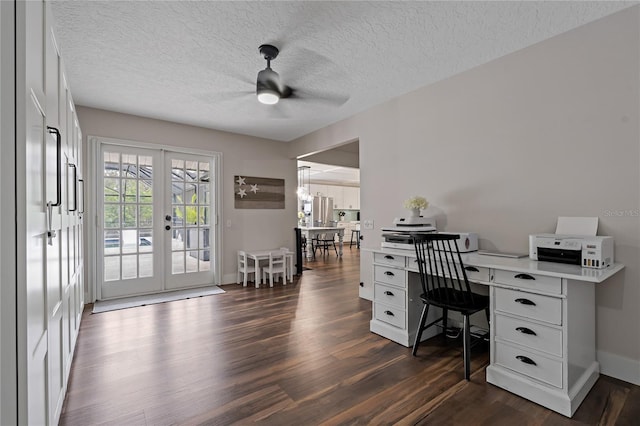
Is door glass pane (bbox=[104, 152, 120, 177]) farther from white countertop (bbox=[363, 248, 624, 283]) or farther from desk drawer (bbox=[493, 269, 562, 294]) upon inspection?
desk drawer (bbox=[493, 269, 562, 294])

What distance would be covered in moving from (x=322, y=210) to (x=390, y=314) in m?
8.10

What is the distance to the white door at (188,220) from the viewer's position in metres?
4.52

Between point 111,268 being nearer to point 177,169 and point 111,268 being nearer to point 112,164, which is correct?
point 112,164

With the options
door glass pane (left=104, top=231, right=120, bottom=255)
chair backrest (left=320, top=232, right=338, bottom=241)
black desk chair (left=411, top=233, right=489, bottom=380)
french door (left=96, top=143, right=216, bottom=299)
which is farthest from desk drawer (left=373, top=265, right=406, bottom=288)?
chair backrest (left=320, top=232, right=338, bottom=241)

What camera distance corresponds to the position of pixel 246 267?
486 centimetres

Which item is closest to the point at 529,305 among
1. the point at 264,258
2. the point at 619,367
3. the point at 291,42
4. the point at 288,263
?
the point at 619,367

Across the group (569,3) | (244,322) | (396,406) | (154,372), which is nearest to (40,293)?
(154,372)

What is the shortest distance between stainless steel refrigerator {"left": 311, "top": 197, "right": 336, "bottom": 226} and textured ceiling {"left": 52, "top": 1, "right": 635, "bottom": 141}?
7.13 metres

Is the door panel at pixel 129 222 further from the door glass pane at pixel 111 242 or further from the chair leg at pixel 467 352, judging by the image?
the chair leg at pixel 467 352

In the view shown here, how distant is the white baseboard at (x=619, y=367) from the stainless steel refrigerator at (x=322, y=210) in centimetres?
826

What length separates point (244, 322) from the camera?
127 inches

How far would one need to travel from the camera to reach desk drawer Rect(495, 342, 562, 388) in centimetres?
182

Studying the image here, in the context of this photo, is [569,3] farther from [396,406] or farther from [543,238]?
[396,406]

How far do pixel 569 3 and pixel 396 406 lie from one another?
2.81 meters
